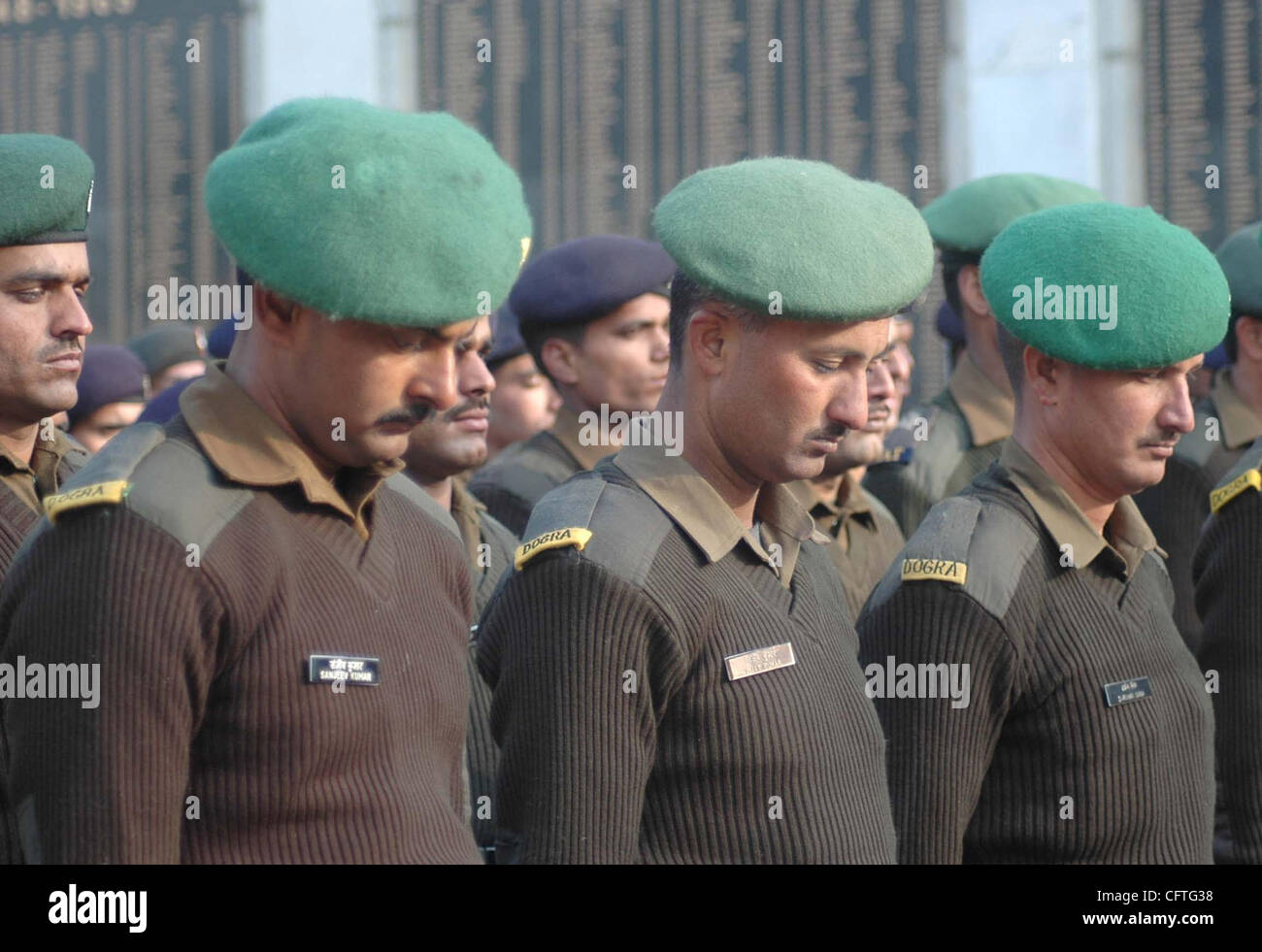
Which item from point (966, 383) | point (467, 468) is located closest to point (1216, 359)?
point (966, 383)

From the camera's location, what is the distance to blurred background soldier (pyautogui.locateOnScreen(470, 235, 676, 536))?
15.6 ft

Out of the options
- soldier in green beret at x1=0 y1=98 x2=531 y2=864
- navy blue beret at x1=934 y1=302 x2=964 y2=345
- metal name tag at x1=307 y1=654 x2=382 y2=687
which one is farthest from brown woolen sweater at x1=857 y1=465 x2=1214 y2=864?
navy blue beret at x1=934 y1=302 x2=964 y2=345

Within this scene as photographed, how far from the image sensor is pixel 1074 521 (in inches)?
116

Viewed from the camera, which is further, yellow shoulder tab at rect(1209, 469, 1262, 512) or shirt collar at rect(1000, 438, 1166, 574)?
yellow shoulder tab at rect(1209, 469, 1262, 512)

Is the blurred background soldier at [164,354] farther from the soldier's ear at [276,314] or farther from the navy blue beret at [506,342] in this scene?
the soldier's ear at [276,314]

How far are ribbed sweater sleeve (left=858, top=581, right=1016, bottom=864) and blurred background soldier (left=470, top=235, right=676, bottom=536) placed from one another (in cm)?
202

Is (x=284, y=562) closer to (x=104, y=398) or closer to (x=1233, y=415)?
(x=1233, y=415)

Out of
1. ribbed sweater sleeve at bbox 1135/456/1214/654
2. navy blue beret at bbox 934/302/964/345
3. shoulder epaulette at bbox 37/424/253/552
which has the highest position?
shoulder epaulette at bbox 37/424/253/552

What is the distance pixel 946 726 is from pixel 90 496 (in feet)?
4.39

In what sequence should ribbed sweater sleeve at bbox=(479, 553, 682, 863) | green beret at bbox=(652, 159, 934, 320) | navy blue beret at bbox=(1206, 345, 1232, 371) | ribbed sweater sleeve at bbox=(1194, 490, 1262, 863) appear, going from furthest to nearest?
1. navy blue beret at bbox=(1206, 345, 1232, 371)
2. ribbed sweater sleeve at bbox=(1194, 490, 1262, 863)
3. green beret at bbox=(652, 159, 934, 320)
4. ribbed sweater sleeve at bbox=(479, 553, 682, 863)

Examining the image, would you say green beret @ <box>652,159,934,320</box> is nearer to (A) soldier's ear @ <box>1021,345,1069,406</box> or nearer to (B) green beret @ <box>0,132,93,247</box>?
(A) soldier's ear @ <box>1021,345,1069,406</box>

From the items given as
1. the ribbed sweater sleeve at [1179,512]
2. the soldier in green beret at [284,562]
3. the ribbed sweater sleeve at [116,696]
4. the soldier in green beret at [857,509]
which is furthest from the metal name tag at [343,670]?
the ribbed sweater sleeve at [1179,512]

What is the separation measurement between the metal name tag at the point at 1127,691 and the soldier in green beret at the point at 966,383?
1.85 m
